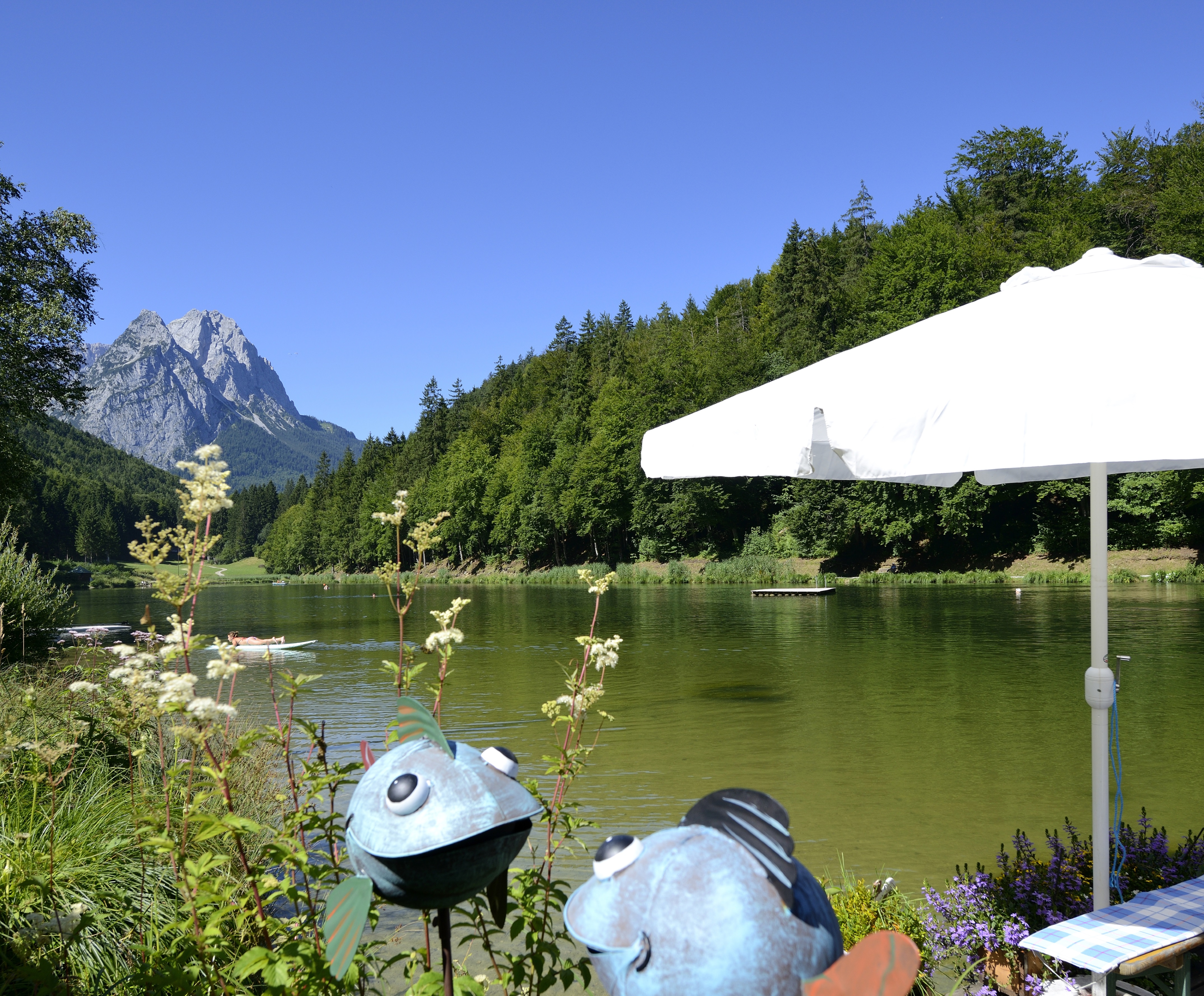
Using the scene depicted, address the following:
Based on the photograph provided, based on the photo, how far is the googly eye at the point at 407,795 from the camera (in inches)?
57.2

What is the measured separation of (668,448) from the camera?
335cm

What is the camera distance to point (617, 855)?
1.20 metres

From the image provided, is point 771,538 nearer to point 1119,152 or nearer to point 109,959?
point 1119,152

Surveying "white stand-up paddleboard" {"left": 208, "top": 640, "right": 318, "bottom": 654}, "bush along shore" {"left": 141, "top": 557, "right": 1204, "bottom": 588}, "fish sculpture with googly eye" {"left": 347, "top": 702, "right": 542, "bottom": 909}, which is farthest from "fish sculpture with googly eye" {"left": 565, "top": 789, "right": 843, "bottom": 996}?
"bush along shore" {"left": 141, "top": 557, "right": 1204, "bottom": 588}

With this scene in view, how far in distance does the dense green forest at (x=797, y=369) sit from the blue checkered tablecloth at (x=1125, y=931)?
29.6 meters

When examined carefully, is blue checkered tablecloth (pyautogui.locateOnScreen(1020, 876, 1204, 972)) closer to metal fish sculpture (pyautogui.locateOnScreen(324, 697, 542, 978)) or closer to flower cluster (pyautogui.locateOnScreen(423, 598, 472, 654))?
metal fish sculpture (pyautogui.locateOnScreen(324, 697, 542, 978))

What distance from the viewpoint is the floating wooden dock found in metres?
31.3

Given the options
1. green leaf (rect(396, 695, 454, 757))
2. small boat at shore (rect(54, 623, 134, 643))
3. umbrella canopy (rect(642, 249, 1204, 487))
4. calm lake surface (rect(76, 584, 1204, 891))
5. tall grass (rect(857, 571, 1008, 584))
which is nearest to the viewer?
green leaf (rect(396, 695, 454, 757))

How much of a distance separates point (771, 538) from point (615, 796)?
1609 inches

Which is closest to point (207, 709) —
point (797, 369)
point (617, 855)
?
point (617, 855)

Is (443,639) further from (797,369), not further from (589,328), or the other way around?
(589,328)

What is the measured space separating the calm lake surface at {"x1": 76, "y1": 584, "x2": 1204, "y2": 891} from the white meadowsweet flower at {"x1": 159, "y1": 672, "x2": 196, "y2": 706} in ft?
14.3

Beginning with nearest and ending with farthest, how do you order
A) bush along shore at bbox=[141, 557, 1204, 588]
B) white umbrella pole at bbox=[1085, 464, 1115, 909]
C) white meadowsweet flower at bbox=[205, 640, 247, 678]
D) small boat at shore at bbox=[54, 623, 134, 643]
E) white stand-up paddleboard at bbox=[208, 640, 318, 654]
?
white meadowsweet flower at bbox=[205, 640, 247, 678], white umbrella pole at bbox=[1085, 464, 1115, 909], small boat at shore at bbox=[54, 623, 134, 643], white stand-up paddleboard at bbox=[208, 640, 318, 654], bush along shore at bbox=[141, 557, 1204, 588]

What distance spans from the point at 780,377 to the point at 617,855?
29775 millimetres
